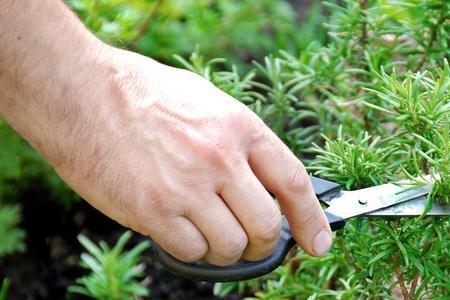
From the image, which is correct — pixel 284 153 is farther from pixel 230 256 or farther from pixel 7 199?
pixel 7 199

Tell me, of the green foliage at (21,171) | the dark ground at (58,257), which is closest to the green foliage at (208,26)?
the green foliage at (21,171)

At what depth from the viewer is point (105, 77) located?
4.49ft

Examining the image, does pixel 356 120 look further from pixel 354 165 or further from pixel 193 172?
pixel 193 172

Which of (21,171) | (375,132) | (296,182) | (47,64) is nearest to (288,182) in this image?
(296,182)

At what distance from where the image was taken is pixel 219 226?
1.28 meters

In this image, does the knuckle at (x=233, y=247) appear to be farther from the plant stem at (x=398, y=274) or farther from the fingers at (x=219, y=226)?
the plant stem at (x=398, y=274)

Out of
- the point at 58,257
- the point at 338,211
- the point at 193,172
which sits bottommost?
the point at 58,257

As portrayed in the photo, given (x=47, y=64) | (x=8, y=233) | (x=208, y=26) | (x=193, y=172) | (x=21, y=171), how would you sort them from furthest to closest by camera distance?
(x=208, y=26) → (x=21, y=171) → (x=8, y=233) → (x=47, y=64) → (x=193, y=172)

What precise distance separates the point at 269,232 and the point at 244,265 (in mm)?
99

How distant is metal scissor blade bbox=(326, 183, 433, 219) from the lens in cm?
134

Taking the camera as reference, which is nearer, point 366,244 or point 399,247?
point 399,247

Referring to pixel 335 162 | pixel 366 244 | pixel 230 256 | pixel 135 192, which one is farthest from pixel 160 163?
pixel 366 244

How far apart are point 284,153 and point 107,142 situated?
279mm

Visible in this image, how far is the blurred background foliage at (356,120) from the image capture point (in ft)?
4.55
